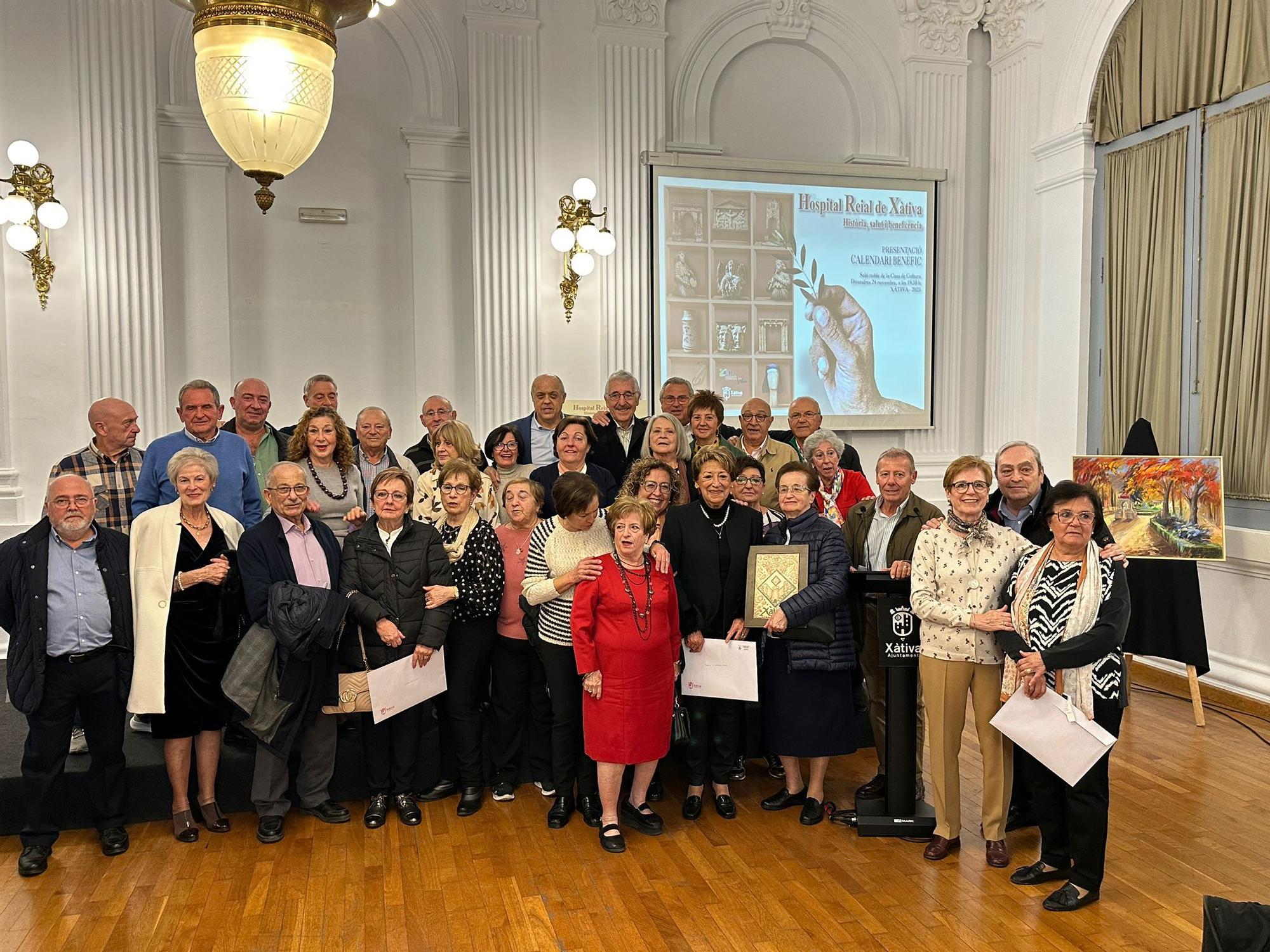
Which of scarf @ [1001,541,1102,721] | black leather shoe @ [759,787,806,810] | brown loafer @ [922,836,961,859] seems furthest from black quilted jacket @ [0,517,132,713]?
scarf @ [1001,541,1102,721]

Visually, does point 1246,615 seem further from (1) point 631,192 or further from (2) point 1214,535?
(1) point 631,192

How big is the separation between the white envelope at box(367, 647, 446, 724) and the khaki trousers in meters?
2.11

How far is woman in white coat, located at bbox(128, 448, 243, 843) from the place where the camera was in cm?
416

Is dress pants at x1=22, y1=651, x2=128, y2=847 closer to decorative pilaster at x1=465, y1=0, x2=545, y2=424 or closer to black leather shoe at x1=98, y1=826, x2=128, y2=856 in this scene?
black leather shoe at x1=98, y1=826, x2=128, y2=856

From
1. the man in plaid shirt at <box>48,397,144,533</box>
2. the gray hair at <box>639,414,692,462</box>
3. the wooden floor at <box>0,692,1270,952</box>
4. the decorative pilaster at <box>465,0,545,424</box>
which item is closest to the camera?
the wooden floor at <box>0,692,1270,952</box>

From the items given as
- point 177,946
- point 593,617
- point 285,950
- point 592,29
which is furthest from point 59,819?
point 592,29

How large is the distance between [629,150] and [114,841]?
6.28 metres

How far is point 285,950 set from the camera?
341 cm

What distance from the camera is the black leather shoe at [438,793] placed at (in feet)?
15.5

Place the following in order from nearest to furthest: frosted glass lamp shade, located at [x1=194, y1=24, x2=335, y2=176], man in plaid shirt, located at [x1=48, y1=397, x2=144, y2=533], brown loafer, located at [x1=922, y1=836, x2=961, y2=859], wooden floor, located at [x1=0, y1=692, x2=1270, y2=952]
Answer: frosted glass lamp shade, located at [x1=194, y1=24, x2=335, y2=176]
wooden floor, located at [x1=0, y1=692, x2=1270, y2=952]
brown loafer, located at [x1=922, y1=836, x2=961, y2=859]
man in plaid shirt, located at [x1=48, y1=397, x2=144, y2=533]

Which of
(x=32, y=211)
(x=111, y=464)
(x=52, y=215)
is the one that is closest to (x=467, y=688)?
(x=111, y=464)

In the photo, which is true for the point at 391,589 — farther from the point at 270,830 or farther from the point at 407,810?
the point at 270,830

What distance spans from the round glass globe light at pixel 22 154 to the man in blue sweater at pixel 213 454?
10.1 feet

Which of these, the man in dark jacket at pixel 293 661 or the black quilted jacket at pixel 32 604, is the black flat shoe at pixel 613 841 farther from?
the black quilted jacket at pixel 32 604
